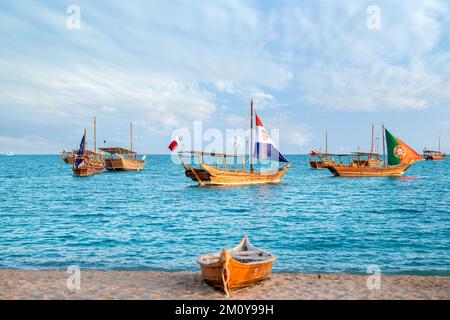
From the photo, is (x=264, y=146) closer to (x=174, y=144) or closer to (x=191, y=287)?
(x=174, y=144)

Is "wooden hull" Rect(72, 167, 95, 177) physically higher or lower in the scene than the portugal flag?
lower

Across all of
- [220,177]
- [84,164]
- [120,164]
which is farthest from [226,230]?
[120,164]

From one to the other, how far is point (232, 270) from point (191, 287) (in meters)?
1.93

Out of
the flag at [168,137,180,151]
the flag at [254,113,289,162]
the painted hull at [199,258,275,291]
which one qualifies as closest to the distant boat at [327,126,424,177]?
the flag at [254,113,289,162]

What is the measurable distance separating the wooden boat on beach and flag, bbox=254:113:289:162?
35.5 metres

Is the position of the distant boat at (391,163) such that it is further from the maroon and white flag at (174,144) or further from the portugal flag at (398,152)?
the maroon and white flag at (174,144)

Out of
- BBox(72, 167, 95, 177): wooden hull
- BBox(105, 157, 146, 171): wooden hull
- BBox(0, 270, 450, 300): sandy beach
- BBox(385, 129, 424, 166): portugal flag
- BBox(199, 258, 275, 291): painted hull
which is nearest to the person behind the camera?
BBox(199, 258, 275, 291): painted hull

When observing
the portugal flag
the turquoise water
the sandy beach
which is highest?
the portugal flag

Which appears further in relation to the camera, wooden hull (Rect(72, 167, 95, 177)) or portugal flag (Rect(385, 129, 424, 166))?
wooden hull (Rect(72, 167, 95, 177))

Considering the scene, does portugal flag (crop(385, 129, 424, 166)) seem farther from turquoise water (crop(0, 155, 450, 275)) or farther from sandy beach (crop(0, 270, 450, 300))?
sandy beach (crop(0, 270, 450, 300))

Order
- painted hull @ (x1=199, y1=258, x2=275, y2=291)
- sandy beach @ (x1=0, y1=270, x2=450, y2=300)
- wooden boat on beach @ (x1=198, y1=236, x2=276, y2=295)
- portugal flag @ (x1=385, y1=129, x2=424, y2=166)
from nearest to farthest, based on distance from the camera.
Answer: wooden boat on beach @ (x1=198, y1=236, x2=276, y2=295) → painted hull @ (x1=199, y1=258, x2=275, y2=291) → sandy beach @ (x1=0, y1=270, x2=450, y2=300) → portugal flag @ (x1=385, y1=129, x2=424, y2=166)

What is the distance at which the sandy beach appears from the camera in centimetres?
1038

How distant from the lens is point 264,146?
47.1 meters
